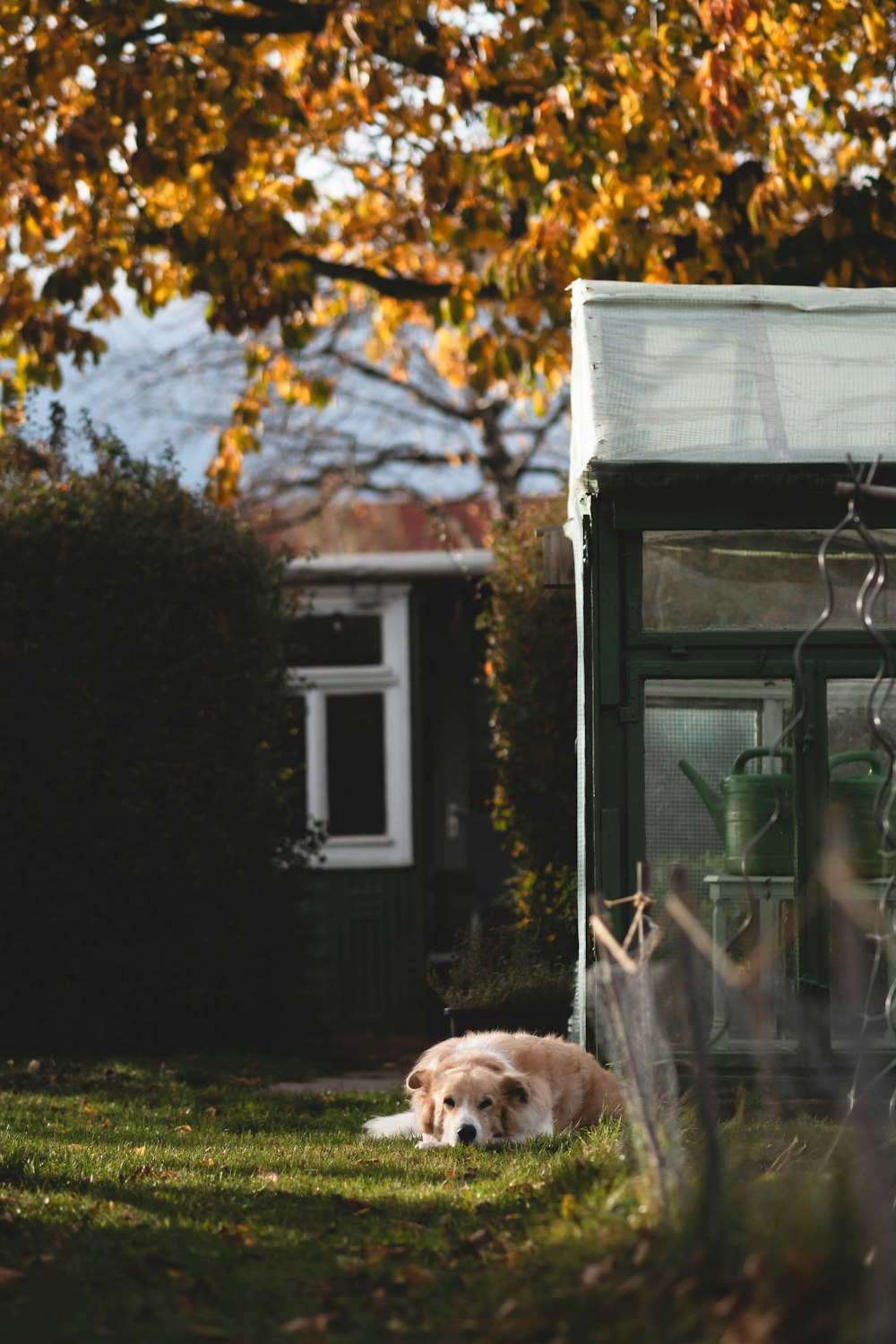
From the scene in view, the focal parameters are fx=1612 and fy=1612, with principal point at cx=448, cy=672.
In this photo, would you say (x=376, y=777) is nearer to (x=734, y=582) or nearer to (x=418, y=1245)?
(x=734, y=582)

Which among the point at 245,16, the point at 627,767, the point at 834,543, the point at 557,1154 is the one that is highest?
the point at 245,16

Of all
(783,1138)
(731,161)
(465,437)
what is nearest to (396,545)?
(465,437)

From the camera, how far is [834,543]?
280 inches

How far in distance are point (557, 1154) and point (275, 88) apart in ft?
24.6

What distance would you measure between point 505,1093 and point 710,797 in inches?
58.2

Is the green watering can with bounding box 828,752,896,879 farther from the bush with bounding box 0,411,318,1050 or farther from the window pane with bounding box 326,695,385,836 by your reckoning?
the window pane with bounding box 326,695,385,836

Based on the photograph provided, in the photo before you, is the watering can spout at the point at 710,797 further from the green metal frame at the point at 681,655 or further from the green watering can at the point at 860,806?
the green watering can at the point at 860,806

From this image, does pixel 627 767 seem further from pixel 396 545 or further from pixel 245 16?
pixel 396 545

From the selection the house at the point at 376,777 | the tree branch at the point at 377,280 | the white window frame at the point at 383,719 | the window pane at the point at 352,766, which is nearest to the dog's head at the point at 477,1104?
the house at the point at 376,777

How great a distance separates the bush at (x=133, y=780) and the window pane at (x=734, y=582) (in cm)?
443

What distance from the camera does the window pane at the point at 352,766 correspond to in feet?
47.2

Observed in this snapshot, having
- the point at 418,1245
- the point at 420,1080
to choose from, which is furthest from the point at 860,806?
the point at 418,1245

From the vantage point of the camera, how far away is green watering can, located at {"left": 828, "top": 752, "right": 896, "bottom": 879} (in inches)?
264

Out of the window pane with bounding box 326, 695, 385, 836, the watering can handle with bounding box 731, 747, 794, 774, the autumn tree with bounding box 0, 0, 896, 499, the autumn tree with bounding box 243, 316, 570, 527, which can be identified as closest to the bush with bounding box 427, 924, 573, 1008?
the watering can handle with bounding box 731, 747, 794, 774
